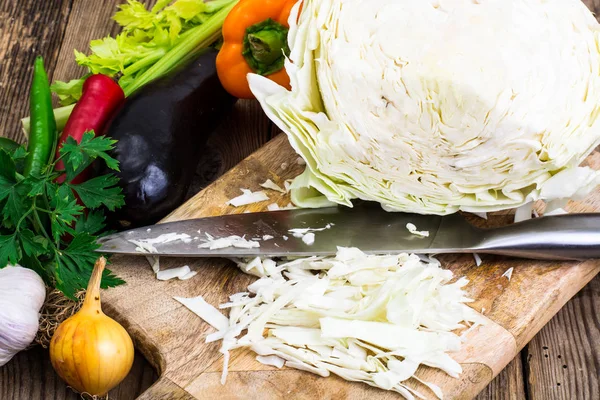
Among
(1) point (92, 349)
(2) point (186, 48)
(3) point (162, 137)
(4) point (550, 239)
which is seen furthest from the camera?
(2) point (186, 48)

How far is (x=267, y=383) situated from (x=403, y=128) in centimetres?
70

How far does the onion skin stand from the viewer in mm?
1608

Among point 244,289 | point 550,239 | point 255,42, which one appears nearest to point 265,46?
point 255,42

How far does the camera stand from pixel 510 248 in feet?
6.07

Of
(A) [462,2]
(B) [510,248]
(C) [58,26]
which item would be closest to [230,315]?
(B) [510,248]

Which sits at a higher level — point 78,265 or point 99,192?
point 99,192

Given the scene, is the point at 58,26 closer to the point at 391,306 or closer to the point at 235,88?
the point at 235,88

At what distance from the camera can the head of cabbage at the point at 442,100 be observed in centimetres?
176

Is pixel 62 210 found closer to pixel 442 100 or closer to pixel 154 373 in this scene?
pixel 154 373

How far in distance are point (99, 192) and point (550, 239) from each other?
1136mm

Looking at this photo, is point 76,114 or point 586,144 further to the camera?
point 76,114

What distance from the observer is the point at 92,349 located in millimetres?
1607

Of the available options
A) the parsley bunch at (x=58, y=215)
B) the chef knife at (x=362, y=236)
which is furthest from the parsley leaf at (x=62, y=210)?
the chef knife at (x=362, y=236)

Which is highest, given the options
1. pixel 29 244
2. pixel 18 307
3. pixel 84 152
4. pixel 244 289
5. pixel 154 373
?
pixel 84 152
